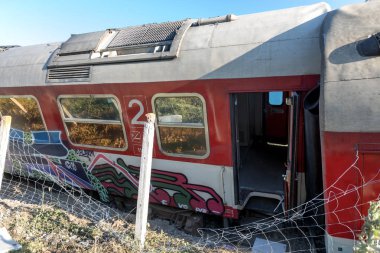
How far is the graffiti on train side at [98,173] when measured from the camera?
17.2 feet

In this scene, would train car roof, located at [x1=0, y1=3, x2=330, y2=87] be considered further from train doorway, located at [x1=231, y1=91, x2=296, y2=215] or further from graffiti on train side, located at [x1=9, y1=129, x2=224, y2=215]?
graffiti on train side, located at [x1=9, y1=129, x2=224, y2=215]

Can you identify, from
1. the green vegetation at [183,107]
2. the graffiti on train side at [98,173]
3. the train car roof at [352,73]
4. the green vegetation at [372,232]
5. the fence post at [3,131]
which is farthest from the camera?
the graffiti on train side at [98,173]

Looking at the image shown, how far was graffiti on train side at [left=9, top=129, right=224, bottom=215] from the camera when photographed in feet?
17.2

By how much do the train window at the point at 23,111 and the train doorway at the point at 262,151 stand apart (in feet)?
13.0

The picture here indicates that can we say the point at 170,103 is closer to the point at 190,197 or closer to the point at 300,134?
the point at 190,197

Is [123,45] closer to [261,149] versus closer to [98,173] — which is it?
[98,173]

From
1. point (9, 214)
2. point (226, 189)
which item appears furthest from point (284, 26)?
point (9, 214)

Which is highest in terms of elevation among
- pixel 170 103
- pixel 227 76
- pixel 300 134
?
pixel 227 76

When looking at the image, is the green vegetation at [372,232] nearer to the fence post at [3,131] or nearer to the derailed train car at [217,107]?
the derailed train car at [217,107]

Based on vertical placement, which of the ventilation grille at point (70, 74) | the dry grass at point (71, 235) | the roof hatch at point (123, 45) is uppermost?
the roof hatch at point (123, 45)

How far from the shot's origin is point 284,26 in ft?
14.2

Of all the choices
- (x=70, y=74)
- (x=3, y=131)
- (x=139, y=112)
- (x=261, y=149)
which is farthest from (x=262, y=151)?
(x=3, y=131)

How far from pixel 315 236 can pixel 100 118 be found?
3848mm

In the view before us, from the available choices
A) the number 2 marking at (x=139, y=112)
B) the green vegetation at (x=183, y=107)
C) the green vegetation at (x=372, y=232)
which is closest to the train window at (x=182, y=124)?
the green vegetation at (x=183, y=107)
